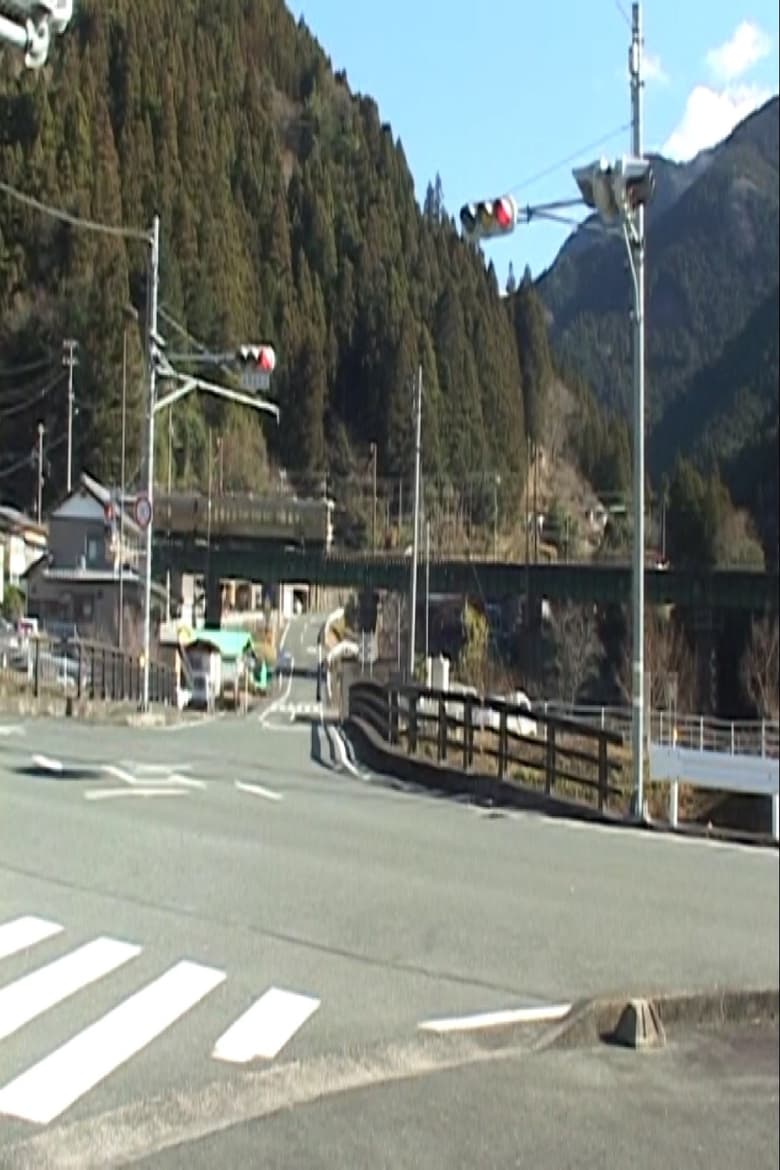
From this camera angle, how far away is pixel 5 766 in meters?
9.23

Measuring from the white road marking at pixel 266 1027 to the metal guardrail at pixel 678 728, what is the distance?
20.5 ft

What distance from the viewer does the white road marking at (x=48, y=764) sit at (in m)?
10.5

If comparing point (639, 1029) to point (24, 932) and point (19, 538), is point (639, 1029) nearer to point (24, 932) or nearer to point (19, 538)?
point (24, 932)

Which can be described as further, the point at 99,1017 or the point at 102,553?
the point at 102,553

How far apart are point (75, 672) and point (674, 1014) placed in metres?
11.6

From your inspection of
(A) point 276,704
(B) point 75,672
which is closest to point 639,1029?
(B) point 75,672

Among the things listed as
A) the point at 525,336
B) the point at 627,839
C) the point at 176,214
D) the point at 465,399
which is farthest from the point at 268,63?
the point at 627,839

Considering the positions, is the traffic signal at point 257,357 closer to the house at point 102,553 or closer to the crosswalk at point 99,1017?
the house at point 102,553

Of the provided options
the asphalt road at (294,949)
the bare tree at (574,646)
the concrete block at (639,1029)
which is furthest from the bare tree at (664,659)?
the concrete block at (639,1029)

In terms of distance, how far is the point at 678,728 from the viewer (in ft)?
40.5

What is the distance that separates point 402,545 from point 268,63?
6.16ft

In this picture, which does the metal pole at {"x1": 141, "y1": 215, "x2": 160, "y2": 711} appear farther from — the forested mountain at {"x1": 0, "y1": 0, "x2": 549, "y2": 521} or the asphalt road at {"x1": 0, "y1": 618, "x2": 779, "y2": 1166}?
the asphalt road at {"x1": 0, "y1": 618, "x2": 779, "y2": 1166}

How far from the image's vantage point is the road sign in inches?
195

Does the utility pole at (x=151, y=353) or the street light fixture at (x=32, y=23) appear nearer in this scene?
the street light fixture at (x=32, y=23)
